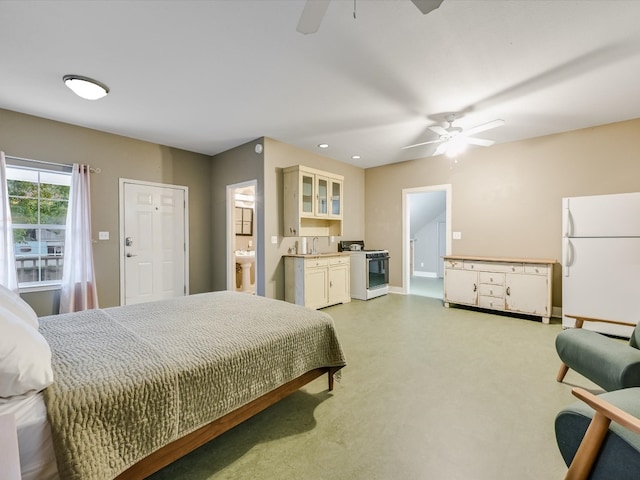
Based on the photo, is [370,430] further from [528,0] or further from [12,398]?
[528,0]

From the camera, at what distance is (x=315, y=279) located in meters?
4.38

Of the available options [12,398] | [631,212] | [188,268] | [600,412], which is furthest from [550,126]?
[188,268]

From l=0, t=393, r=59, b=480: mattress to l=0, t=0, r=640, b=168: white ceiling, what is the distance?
7.13 ft

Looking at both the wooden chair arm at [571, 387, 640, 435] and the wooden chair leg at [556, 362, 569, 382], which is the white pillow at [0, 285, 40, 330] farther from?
the wooden chair leg at [556, 362, 569, 382]

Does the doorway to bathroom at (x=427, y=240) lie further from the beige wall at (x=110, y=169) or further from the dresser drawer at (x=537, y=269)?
the beige wall at (x=110, y=169)

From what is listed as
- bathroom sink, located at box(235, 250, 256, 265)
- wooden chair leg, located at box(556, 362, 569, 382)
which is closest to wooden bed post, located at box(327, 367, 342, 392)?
wooden chair leg, located at box(556, 362, 569, 382)

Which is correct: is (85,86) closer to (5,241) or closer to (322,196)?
(5,241)

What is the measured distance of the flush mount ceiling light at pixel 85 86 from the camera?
8.20 ft

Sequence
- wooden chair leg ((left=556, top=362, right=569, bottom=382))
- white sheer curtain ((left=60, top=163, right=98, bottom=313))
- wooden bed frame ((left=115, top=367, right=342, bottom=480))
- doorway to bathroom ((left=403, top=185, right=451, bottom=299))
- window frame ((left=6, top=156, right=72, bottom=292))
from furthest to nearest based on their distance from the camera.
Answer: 1. doorway to bathroom ((left=403, top=185, right=451, bottom=299))
2. white sheer curtain ((left=60, top=163, right=98, bottom=313))
3. window frame ((left=6, top=156, right=72, bottom=292))
4. wooden chair leg ((left=556, top=362, right=569, bottom=382))
5. wooden bed frame ((left=115, top=367, right=342, bottom=480))

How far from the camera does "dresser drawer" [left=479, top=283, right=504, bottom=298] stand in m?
4.08

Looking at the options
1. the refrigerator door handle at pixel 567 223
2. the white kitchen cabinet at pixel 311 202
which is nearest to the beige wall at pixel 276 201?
the white kitchen cabinet at pixel 311 202

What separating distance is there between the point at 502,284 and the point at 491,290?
6.7 inches

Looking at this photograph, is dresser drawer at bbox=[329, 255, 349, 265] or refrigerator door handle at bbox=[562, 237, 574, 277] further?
dresser drawer at bbox=[329, 255, 349, 265]

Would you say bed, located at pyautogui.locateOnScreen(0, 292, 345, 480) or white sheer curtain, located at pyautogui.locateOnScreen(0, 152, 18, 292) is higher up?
white sheer curtain, located at pyautogui.locateOnScreen(0, 152, 18, 292)
